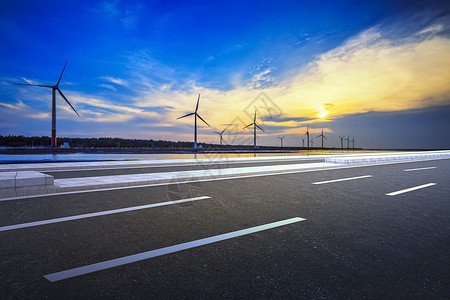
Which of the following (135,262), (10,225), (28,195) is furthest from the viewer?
(28,195)

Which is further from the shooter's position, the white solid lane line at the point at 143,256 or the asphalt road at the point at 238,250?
the white solid lane line at the point at 143,256

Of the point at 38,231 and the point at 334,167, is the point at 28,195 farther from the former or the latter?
the point at 334,167

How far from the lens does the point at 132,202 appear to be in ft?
22.9

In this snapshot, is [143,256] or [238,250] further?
[238,250]

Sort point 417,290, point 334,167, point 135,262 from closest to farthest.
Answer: point 417,290
point 135,262
point 334,167

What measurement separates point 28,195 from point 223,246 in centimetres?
682

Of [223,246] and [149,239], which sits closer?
[223,246]

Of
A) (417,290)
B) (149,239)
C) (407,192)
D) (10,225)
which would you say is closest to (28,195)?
(10,225)

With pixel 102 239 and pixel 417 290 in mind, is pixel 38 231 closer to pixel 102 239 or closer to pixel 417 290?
pixel 102 239

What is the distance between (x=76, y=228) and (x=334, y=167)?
15877 millimetres

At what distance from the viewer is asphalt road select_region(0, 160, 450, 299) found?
286 centimetres

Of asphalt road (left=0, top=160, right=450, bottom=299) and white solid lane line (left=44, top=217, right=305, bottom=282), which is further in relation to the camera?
white solid lane line (left=44, top=217, right=305, bottom=282)

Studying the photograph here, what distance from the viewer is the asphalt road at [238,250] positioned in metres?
2.86

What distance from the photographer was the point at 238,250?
152 inches
